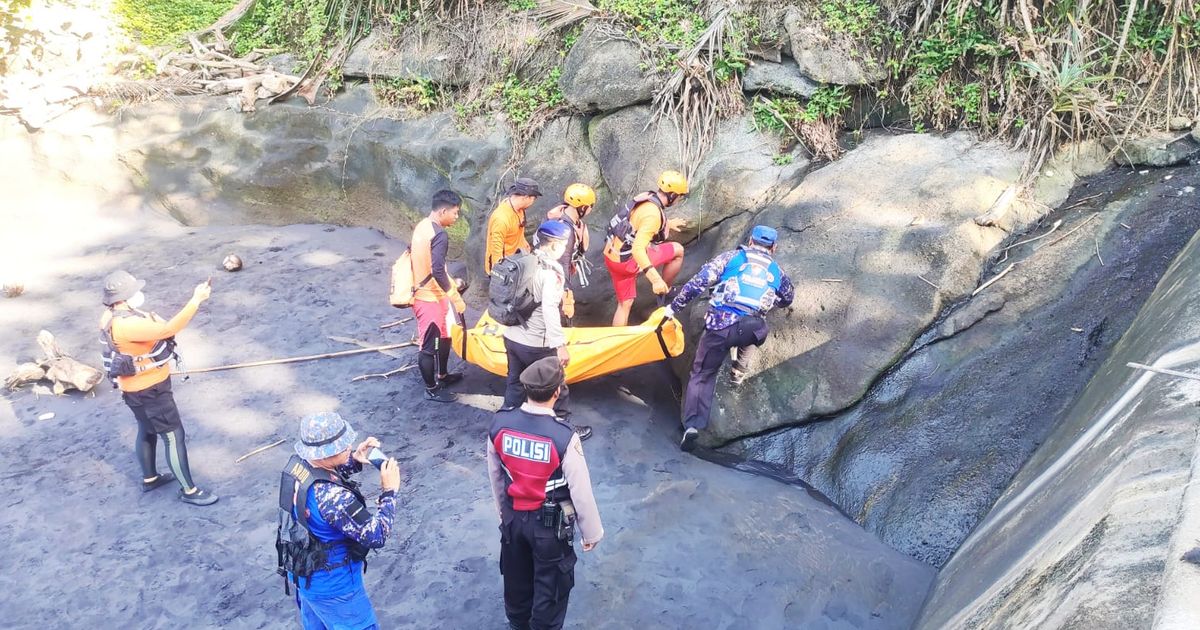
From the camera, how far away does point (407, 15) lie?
979cm

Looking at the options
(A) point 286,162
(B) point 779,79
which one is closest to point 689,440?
(B) point 779,79

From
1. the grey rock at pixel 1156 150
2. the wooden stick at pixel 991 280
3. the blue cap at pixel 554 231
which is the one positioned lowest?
the wooden stick at pixel 991 280

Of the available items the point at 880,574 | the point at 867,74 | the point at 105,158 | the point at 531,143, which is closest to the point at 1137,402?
the point at 880,574

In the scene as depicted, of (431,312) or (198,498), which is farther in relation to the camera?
(431,312)

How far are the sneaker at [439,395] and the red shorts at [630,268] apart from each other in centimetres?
174

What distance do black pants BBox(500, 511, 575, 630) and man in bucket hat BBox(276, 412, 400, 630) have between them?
66cm

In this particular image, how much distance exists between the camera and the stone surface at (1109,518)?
190 cm

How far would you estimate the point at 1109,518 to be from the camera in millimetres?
2246

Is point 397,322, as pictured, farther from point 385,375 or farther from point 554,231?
point 554,231

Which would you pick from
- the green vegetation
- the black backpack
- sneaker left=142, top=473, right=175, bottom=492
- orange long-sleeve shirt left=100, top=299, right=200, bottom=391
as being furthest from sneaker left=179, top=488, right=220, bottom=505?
the green vegetation

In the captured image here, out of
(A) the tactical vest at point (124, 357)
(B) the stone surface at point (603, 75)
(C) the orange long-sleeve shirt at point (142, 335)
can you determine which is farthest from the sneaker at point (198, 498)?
(B) the stone surface at point (603, 75)

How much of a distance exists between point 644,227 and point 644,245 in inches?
6.0

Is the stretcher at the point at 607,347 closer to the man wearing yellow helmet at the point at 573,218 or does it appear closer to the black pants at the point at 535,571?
the man wearing yellow helmet at the point at 573,218

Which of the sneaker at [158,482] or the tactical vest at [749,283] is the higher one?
the tactical vest at [749,283]
